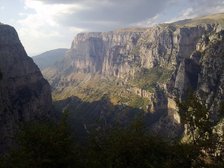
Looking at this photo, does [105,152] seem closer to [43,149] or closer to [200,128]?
[43,149]

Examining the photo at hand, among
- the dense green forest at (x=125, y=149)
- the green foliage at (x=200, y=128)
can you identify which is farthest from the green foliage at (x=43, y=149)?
the green foliage at (x=200, y=128)

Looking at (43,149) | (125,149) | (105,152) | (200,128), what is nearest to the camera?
(43,149)

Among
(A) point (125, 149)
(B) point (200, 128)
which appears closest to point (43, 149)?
(A) point (125, 149)

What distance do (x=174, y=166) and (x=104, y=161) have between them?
13021 millimetres

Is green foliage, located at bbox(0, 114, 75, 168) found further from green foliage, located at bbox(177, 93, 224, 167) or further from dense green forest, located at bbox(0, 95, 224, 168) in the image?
green foliage, located at bbox(177, 93, 224, 167)

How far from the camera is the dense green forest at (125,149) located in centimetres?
6662

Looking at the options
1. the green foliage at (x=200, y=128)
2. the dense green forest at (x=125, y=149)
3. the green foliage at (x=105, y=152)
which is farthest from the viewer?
the green foliage at (x=200, y=128)

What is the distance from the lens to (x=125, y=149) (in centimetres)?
7331

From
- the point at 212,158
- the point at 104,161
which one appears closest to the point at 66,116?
the point at 104,161

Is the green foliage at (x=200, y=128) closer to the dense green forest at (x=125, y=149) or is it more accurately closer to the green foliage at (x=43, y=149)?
the dense green forest at (x=125, y=149)

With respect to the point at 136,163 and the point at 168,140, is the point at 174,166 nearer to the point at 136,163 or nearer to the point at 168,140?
the point at 136,163

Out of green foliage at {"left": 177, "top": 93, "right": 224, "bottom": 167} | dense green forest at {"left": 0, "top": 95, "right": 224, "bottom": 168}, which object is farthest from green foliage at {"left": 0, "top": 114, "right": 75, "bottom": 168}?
green foliage at {"left": 177, "top": 93, "right": 224, "bottom": 167}

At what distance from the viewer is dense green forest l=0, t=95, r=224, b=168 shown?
66.6 m

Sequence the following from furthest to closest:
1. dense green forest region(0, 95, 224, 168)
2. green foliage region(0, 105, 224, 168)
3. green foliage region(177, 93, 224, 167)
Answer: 1. green foliage region(177, 93, 224, 167)
2. dense green forest region(0, 95, 224, 168)
3. green foliage region(0, 105, 224, 168)
